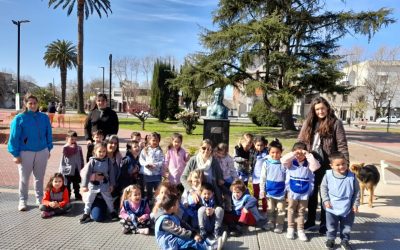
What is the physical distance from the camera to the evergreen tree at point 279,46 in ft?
62.9

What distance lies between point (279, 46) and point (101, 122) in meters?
17.6

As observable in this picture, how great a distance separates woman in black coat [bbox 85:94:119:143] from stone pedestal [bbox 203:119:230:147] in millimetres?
2724

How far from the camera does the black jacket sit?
600 cm

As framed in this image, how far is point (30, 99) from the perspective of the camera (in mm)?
5273

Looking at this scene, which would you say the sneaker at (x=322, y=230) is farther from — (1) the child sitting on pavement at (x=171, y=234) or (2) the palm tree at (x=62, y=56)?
(2) the palm tree at (x=62, y=56)

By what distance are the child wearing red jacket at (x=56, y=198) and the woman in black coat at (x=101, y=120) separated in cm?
100

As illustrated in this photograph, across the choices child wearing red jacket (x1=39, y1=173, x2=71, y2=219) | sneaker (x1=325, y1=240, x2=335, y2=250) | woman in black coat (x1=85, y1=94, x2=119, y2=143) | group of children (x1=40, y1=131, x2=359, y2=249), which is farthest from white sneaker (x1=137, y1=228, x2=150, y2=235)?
sneaker (x1=325, y1=240, x2=335, y2=250)

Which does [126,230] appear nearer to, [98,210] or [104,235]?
[104,235]

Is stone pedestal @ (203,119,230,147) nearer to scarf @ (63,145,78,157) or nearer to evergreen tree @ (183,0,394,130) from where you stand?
scarf @ (63,145,78,157)

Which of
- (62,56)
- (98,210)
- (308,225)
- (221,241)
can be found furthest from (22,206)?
(62,56)

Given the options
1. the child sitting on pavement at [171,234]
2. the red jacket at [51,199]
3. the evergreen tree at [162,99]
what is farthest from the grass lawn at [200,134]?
the evergreen tree at [162,99]

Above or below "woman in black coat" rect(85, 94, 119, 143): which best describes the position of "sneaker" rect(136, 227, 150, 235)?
below

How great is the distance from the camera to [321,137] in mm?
4672

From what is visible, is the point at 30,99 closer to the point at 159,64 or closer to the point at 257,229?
the point at 257,229
